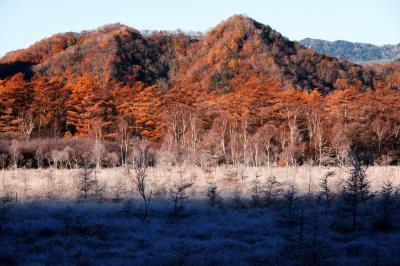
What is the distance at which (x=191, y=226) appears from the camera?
622 inches

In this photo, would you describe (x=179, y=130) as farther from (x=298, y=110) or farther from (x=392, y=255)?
(x=392, y=255)

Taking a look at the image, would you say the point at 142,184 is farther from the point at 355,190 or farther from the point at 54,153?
the point at 54,153

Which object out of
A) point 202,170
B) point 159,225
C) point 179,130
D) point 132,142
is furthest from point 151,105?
point 159,225

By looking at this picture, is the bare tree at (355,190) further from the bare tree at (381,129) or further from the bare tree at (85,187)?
the bare tree at (381,129)

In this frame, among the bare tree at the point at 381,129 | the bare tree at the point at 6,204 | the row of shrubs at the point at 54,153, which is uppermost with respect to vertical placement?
the bare tree at the point at 381,129

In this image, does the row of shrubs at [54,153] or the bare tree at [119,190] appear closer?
the bare tree at [119,190]

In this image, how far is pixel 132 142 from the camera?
37.2 meters

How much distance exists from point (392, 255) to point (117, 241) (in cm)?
862

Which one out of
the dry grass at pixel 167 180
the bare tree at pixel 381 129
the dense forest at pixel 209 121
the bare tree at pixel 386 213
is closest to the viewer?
the bare tree at pixel 386 213

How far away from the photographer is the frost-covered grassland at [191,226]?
12055 mm

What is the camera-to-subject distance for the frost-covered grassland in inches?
475

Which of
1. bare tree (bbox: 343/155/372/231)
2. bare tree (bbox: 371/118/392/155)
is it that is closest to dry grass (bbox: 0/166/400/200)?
bare tree (bbox: 343/155/372/231)

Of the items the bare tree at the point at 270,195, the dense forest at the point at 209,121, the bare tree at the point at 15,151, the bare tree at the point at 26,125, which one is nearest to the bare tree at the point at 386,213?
the bare tree at the point at 270,195

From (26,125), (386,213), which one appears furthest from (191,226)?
(26,125)
